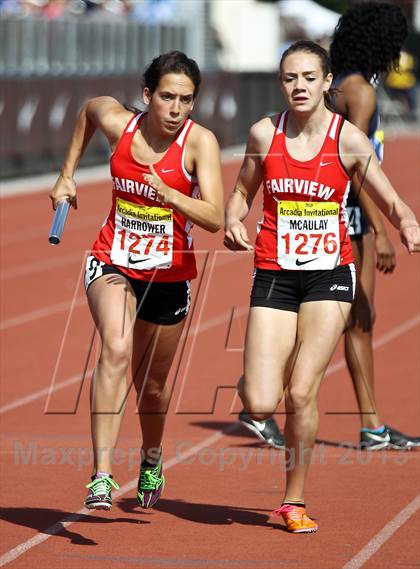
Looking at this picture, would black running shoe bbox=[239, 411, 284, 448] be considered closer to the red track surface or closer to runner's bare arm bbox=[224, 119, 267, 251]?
the red track surface

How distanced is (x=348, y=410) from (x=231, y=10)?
3615 centimetres

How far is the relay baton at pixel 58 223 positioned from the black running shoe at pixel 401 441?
2.61 m

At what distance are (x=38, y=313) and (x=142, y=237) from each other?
6604 mm

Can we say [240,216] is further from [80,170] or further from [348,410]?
[80,170]

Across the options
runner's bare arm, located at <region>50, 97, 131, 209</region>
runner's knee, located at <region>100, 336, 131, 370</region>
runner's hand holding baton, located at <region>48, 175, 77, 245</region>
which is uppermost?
runner's bare arm, located at <region>50, 97, 131, 209</region>

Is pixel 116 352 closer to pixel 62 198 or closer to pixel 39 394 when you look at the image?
pixel 62 198

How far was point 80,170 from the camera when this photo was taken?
2595 cm

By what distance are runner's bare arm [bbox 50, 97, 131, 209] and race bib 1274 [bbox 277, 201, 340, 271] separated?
2.67 feet

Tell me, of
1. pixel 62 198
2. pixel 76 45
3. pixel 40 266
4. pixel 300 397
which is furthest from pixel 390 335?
pixel 76 45

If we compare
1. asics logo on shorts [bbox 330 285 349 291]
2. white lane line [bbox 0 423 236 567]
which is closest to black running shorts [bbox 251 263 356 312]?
asics logo on shorts [bbox 330 285 349 291]

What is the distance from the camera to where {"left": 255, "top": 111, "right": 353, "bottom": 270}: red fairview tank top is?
628cm

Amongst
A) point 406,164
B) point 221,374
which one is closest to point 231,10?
point 406,164

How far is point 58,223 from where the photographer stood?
6242 millimetres

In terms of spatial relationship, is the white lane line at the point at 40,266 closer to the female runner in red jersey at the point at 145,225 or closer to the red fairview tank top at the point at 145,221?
the female runner in red jersey at the point at 145,225
